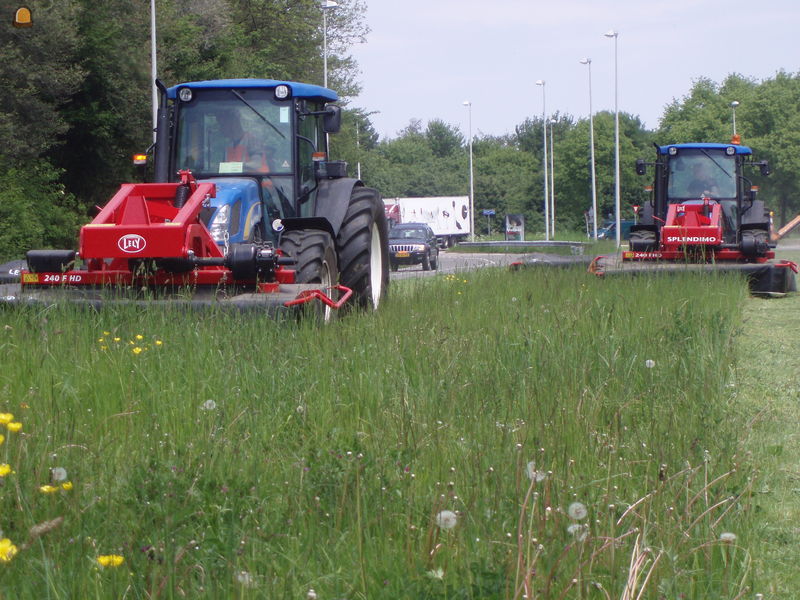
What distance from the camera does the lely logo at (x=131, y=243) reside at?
9078 millimetres

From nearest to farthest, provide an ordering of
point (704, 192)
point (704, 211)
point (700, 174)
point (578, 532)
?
point (578, 532) < point (704, 211) < point (704, 192) < point (700, 174)

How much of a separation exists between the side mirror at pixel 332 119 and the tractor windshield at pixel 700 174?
11.9 m

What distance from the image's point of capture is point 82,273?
9633 millimetres

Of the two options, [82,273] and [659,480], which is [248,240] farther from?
[659,480]

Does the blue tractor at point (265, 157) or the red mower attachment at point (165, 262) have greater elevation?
the blue tractor at point (265, 157)

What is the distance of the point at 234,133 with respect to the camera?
36.8 feet

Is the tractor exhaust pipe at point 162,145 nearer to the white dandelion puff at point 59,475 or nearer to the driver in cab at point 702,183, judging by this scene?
the white dandelion puff at point 59,475

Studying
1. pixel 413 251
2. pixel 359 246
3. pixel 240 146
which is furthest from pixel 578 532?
pixel 413 251

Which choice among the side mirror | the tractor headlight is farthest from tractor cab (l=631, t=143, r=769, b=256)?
the tractor headlight

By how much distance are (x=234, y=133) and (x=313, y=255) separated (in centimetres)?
198

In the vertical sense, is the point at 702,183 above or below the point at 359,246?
above

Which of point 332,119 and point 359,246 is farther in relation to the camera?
point 359,246

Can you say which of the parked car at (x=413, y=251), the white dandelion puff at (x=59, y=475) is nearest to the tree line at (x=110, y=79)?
the parked car at (x=413, y=251)

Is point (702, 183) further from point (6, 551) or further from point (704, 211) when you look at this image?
point (6, 551)
